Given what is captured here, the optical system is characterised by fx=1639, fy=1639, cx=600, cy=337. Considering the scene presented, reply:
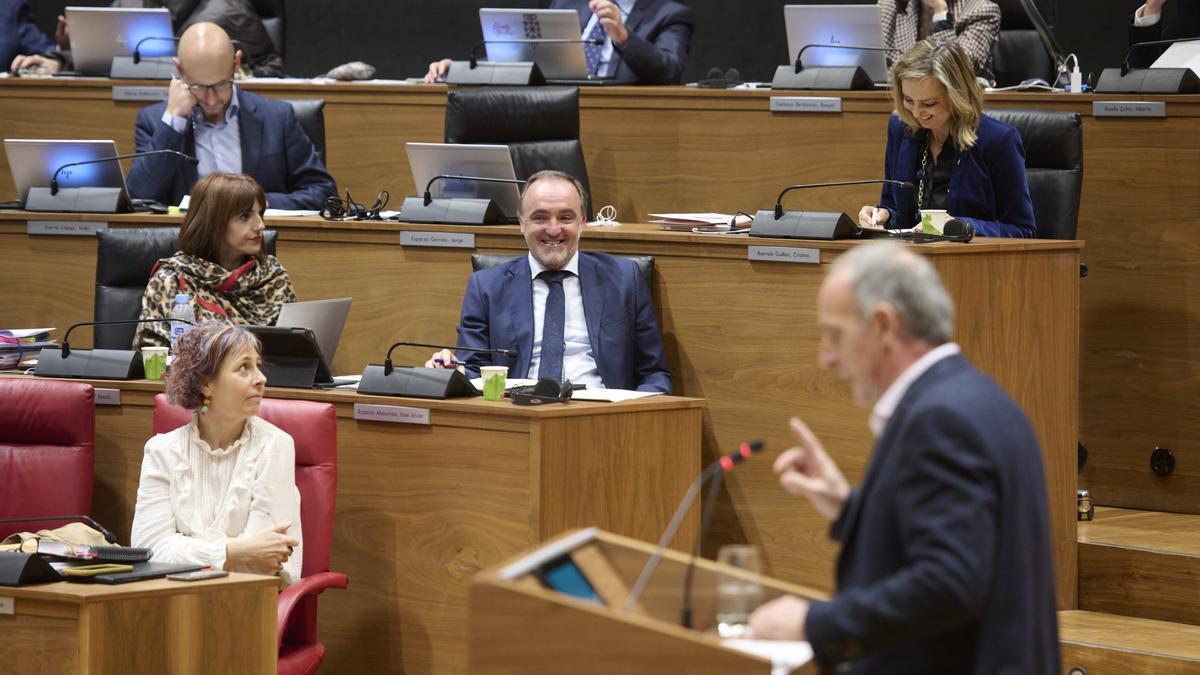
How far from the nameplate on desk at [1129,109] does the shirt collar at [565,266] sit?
1.51 meters

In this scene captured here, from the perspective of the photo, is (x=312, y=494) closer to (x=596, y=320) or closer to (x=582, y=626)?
(x=596, y=320)

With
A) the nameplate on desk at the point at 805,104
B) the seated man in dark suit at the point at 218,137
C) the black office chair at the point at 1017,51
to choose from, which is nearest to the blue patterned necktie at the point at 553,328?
the nameplate on desk at the point at 805,104

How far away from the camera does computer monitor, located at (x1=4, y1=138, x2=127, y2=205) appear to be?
489 cm

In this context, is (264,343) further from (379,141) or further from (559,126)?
(379,141)

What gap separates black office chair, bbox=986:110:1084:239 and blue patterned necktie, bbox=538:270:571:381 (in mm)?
1238

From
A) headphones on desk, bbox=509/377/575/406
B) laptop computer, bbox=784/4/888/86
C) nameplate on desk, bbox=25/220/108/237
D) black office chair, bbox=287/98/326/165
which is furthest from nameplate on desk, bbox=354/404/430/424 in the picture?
laptop computer, bbox=784/4/888/86

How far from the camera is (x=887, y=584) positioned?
170 centimetres

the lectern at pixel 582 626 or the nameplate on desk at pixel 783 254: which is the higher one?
the nameplate on desk at pixel 783 254

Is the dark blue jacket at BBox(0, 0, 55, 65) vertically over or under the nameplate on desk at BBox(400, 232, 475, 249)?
over

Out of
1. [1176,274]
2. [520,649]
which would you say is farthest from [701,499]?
[520,649]

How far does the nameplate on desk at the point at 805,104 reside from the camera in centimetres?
486

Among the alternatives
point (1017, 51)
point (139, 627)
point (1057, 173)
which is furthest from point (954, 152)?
point (139, 627)

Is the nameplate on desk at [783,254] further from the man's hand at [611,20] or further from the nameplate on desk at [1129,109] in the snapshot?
the man's hand at [611,20]

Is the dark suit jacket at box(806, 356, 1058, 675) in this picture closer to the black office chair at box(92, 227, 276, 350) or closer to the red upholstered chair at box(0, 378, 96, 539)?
the red upholstered chair at box(0, 378, 96, 539)
